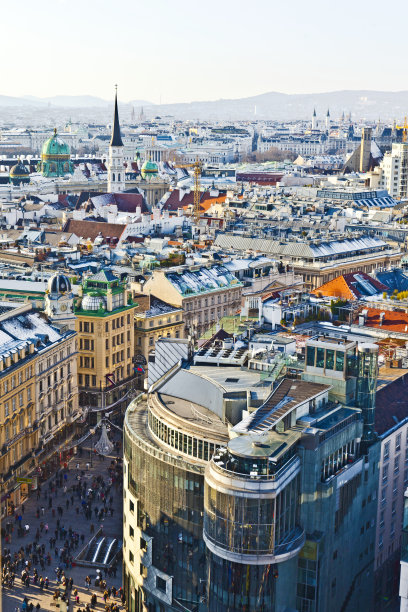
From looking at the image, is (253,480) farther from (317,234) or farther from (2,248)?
(317,234)

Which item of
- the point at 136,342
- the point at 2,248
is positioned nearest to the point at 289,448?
the point at 136,342

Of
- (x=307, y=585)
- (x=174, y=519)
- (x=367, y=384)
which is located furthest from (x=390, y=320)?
(x=307, y=585)

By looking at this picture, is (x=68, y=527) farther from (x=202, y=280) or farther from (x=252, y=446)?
(x=202, y=280)

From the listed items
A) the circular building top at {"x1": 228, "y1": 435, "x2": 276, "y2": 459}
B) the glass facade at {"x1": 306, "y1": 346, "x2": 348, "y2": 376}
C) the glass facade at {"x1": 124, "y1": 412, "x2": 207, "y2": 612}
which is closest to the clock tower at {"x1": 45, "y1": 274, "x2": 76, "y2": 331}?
the glass facade at {"x1": 124, "y1": 412, "x2": 207, "y2": 612}

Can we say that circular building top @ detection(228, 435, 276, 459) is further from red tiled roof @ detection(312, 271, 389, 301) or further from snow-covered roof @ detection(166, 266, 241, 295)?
snow-covered roof @ detection(166, 266, 241, 295)

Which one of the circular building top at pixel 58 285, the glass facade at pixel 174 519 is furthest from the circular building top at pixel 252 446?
the circular building top at pixel 58 285

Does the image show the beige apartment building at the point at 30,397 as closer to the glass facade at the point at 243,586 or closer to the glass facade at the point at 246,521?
the glass facade at the point at 243,586

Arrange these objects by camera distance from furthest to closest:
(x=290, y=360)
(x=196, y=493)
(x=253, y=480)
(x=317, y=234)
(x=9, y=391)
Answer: (x=317, y=234) → (x=9, y=391) → (x=290, y=360) → (x=196, y=493) → (x=253, y=480)
